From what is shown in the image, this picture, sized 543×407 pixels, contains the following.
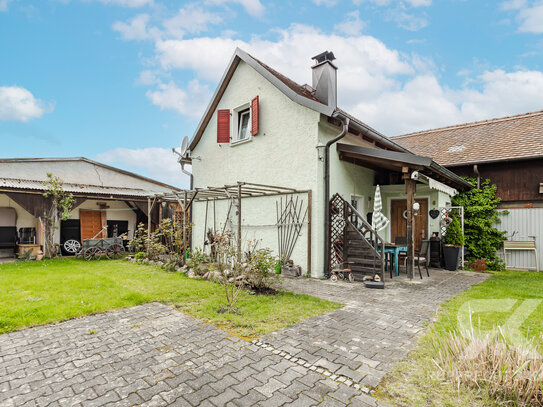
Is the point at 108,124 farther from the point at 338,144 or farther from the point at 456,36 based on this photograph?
the point at 456,36

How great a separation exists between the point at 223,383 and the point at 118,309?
3054 mm

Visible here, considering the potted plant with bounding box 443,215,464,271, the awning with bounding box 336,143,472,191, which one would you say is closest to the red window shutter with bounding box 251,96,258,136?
the awning with bounding box 336,143,472,191

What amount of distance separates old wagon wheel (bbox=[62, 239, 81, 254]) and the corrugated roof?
2.26 metres

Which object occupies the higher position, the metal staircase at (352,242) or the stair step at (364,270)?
the metal staircase at (352,242)

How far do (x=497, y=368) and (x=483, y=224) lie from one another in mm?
9436

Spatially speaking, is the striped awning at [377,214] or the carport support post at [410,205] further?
the striped awning at [377,214]

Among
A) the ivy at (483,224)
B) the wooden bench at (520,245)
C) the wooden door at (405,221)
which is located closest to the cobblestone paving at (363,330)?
the wooden door at (405,221)

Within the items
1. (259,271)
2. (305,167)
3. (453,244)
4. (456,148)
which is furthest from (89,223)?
(456,148)

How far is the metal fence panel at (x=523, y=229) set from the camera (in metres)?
9.50

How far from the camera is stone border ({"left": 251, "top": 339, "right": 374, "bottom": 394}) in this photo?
2530 mm

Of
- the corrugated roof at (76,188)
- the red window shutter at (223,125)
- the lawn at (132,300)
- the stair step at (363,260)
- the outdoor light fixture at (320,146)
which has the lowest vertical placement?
the lawn at (132,300)

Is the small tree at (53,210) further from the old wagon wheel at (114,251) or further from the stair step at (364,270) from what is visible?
the stair step at (364,270)

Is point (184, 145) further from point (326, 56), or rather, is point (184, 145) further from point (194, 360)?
point (194, 360)

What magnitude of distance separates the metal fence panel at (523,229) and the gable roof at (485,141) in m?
1.87
